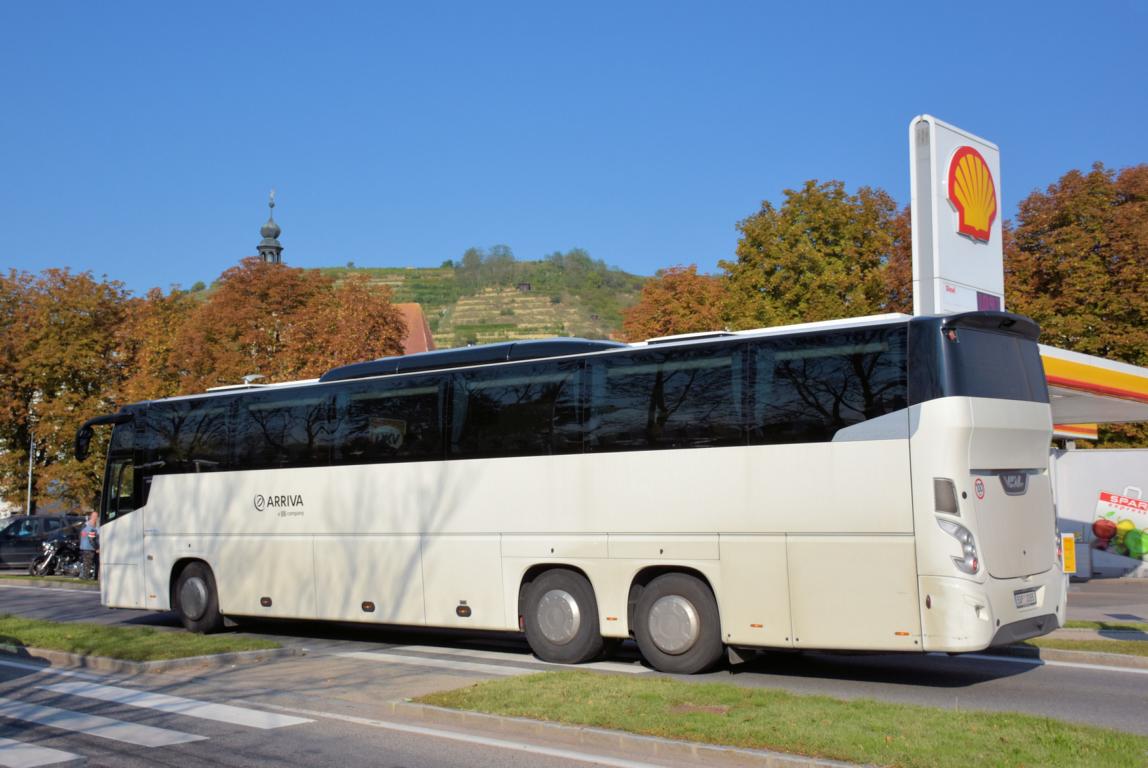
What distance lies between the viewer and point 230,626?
18.6m

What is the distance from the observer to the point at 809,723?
888 cm

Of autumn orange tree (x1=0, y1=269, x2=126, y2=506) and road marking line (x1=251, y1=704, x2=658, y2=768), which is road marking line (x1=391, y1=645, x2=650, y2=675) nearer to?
road marking line (x1=251, y1=704, x2=658, y2=768)

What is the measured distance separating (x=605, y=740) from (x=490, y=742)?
3.08 feet

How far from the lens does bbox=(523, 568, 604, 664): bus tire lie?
13.6m

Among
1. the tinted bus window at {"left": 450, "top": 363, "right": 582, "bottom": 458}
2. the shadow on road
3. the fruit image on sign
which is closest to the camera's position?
the shadow on road

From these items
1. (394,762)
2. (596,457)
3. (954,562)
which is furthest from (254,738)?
(954,562)

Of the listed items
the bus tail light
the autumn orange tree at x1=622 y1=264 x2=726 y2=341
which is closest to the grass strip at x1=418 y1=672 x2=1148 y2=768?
the bus tail light

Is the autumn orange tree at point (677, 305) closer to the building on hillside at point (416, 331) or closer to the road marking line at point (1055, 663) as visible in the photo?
the road marking line at point (1055, 663)

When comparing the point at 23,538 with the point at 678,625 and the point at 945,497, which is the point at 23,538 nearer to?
the point at 678,625

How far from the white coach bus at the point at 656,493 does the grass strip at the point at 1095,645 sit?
2155 mm

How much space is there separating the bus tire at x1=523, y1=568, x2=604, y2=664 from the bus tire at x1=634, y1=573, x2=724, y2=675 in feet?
2.37

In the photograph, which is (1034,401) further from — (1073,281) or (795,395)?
(1073,281)

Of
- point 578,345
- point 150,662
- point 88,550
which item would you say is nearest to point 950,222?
point 578,345

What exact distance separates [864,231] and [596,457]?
38065mm
